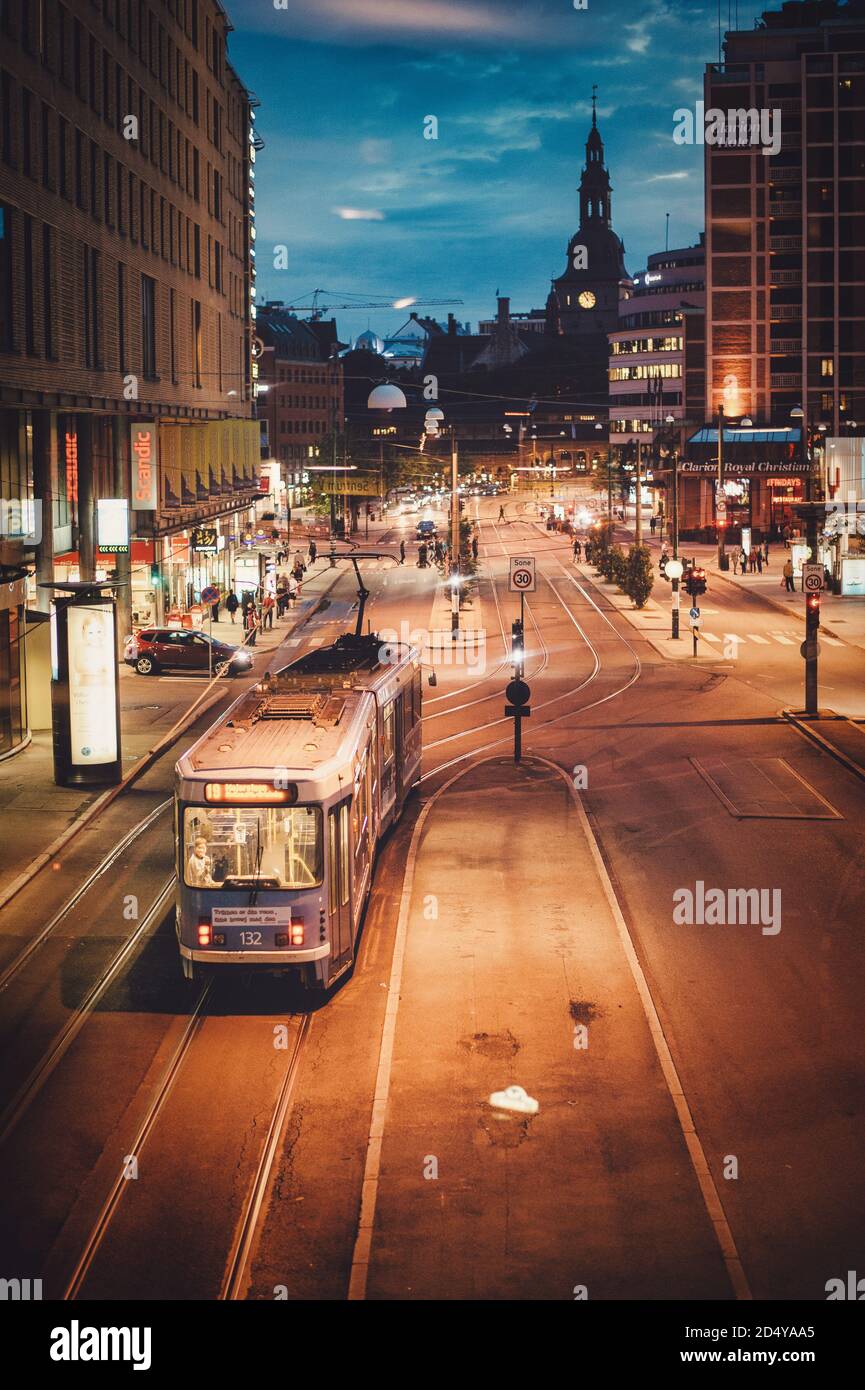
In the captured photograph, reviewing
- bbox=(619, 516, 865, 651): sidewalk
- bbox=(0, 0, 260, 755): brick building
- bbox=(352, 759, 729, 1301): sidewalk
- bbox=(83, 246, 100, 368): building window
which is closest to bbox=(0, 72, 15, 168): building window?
bbox=(0, 0, 260, 755): brick building

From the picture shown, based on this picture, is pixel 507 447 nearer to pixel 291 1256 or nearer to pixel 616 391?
pixel 616 391

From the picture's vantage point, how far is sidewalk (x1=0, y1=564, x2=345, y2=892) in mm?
24766

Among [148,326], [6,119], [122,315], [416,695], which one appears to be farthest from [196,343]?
[416,695]

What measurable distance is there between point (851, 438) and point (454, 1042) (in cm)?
5999

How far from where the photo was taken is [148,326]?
51594 mm

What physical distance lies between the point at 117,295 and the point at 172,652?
36.9 feet

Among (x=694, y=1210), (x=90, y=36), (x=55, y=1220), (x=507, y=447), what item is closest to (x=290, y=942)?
(x=55, y=1220)

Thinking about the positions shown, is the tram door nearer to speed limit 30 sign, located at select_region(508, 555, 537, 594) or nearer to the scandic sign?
speed limit 30 sign, located at select_region(508, 555, 537, 594)

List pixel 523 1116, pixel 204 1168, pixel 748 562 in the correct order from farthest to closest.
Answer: pixel 748 562
pixel 523 1116
pixel 204 1168

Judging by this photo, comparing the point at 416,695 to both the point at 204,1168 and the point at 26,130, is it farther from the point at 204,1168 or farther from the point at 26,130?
the point at 26,130

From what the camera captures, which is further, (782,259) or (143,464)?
(782,259)

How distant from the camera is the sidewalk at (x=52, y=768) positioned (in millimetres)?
24766

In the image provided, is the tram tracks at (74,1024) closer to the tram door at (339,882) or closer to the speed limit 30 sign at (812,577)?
the tram door at (339,882)
